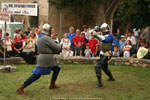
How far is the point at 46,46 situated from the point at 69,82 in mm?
2031

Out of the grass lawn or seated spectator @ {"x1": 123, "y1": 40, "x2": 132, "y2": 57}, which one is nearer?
the grass lawn

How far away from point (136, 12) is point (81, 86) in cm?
584

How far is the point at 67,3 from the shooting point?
904 inches

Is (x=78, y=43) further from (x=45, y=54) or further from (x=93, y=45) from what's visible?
(x=45, y=54)

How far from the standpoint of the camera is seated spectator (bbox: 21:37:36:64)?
45.0ft

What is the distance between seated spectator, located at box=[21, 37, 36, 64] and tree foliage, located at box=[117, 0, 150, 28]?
13.3 ft

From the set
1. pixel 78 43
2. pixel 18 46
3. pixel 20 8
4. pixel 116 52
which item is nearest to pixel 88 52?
pixel 78 43

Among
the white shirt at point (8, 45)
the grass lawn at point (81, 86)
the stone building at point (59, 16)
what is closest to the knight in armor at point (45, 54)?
the grass lawn at point (81, 86)

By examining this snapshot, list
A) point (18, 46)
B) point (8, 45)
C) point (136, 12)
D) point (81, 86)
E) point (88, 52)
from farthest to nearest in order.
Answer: point (88, 52) < point (18, 46) < point (8, 45) < point (136, 12) < point (81, 86)

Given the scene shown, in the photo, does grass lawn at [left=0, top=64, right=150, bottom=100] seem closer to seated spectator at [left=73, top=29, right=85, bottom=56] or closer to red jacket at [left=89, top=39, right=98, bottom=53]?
red jacket at [left=89, top=39, right=98, bottom=53]

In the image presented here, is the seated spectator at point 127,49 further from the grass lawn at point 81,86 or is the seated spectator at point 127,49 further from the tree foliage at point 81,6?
the tree foliage at point 81,6

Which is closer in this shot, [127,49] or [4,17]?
[4,17]

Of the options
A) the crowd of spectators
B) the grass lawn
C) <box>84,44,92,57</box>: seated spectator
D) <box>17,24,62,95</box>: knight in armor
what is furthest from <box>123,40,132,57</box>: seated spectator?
<box>17,24,62,95</box>: knight in armor

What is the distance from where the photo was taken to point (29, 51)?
1391 cm
